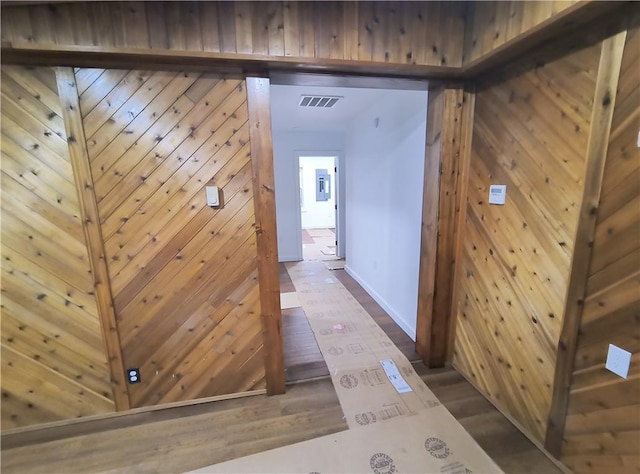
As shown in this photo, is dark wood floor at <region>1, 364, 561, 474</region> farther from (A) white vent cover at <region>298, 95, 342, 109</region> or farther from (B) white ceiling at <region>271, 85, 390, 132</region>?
(A) white vent cover at <region>298, 95, 342, 109</region>

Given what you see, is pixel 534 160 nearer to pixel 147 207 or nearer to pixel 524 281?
pixel 524 281

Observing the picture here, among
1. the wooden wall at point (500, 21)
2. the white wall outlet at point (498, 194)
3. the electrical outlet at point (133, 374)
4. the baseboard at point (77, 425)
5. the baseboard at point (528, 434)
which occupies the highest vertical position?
the wooden wall at point (500, 21)

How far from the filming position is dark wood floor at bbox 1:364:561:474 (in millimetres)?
1597

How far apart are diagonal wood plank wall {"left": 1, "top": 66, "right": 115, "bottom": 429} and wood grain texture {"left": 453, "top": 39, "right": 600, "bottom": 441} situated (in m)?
2.60

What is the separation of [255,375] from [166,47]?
7.05 ft

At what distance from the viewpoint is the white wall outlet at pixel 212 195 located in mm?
1782

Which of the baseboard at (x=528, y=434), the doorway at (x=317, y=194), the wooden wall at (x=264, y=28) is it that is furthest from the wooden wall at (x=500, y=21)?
the doorway at (x=317, y=194)

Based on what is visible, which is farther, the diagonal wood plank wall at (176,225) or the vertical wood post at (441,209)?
the vertical wood post at (441,209)

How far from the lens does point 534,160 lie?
161 centimetres

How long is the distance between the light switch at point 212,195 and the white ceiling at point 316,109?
5.81 feet

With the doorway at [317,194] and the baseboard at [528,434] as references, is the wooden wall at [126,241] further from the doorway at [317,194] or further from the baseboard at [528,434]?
the doorway at [317,194]

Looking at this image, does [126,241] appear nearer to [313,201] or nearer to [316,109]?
[316,109]

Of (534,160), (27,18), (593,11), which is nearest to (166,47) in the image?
(27,18)

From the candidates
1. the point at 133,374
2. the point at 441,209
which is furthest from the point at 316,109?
the point at 133,374
